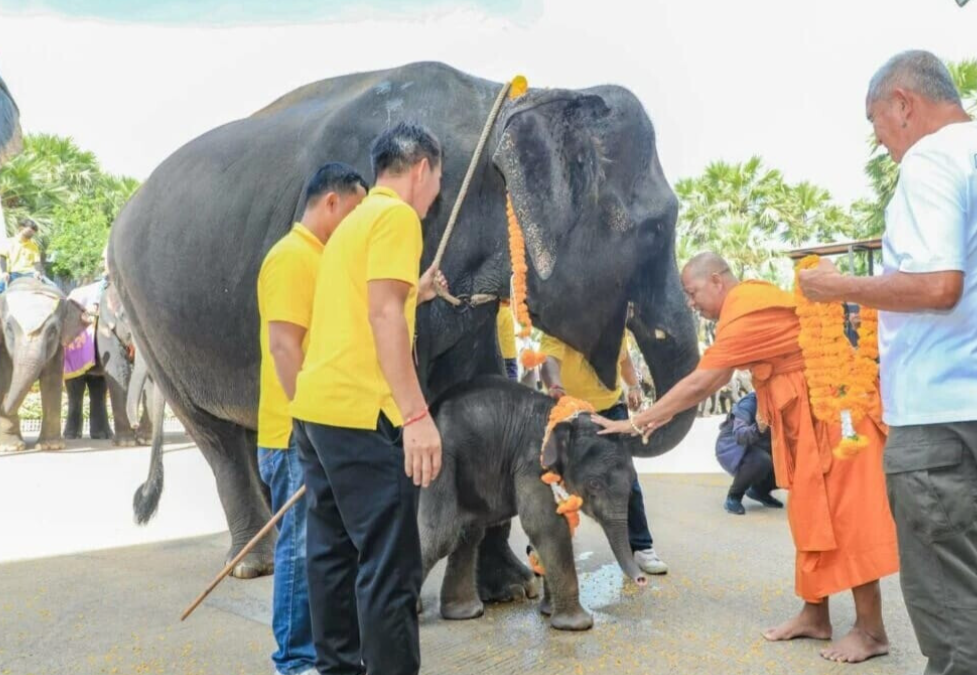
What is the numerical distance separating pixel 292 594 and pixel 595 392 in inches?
83.6

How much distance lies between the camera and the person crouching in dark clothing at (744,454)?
247 inches

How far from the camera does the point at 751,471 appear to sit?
6320 mm

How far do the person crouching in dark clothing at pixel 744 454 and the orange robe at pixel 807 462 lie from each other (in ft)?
9.29

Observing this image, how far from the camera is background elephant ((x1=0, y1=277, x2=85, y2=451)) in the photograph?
1078cm

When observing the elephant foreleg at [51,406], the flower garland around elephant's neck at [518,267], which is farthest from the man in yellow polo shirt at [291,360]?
the elephant foreleg at [51,406]

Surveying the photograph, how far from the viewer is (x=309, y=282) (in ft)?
9.32

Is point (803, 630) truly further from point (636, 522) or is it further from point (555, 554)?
point (636, 522)

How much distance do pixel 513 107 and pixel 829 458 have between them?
1.86m

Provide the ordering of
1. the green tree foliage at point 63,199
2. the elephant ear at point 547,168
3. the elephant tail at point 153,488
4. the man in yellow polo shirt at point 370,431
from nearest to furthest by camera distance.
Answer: the man in yellow polo shirt at point 370,431 < the elephant ear at point 547,168 < the elephant tail at point 153,488 < the green tree foliage at point 63,199

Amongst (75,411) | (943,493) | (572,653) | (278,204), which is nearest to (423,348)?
(278,204)

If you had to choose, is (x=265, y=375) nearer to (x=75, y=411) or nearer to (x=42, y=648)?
(x=42, y=648)

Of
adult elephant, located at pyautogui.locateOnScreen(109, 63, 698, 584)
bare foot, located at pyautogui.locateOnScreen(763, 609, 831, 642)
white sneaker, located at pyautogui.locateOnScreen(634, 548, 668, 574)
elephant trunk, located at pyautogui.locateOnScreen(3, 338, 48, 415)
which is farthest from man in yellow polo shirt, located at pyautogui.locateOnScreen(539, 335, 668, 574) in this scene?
elephant trunk, located at pyautogui.locateOnScreen(3, 338, 48, 415)

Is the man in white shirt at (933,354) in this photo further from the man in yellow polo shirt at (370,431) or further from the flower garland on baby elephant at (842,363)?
the man in yellow polo shirt at (370,431)

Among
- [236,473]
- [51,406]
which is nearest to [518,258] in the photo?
[236,473]
